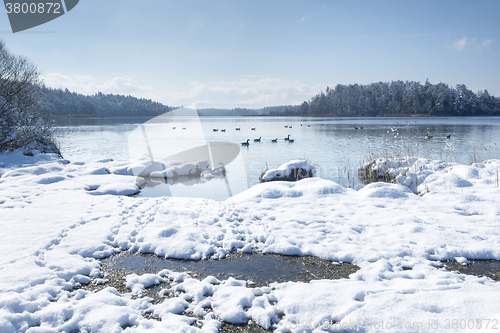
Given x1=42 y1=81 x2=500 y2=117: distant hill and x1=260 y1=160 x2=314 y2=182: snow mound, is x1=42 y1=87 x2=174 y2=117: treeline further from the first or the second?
x1=260 y1=160 x2=314 y2=182: snow mound

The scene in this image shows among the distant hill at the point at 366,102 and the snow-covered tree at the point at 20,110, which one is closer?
the snow-covered tree at the point at 20,110

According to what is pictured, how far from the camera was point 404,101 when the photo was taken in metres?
84.4

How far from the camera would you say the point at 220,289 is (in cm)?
370

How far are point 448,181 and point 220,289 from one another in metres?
8.96

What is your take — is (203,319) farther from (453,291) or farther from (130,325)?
(453,291)

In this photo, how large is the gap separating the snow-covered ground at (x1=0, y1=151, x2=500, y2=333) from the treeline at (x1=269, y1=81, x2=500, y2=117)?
8071cm

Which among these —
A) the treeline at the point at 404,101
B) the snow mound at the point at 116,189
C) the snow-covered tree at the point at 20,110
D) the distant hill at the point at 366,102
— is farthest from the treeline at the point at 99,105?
the snow mound at the point at 116,189

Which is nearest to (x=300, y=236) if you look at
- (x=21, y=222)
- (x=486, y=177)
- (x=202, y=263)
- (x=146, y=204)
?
(x=202, y=263)

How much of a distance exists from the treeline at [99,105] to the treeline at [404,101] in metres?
80.1

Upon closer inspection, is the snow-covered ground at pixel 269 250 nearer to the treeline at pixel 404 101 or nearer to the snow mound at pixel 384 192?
the snow mound at pixel 384 192

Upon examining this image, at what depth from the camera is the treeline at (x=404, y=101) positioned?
267 feet

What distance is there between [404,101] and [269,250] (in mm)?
96364

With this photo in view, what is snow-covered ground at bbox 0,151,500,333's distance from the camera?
2986mm

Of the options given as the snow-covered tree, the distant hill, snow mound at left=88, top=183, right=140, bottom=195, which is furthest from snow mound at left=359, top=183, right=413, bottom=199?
the distant hill
